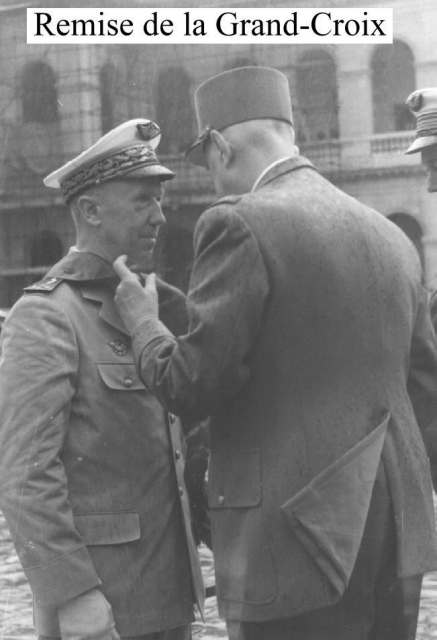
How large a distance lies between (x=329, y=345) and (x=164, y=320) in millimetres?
805

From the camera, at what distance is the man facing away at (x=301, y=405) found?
9.00 ft

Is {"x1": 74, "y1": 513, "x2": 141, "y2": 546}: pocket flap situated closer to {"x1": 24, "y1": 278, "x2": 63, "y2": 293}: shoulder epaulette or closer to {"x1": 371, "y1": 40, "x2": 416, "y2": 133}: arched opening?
{"x1": 24, "y1": 278, "x2": 63, "y2": 293}: shoulder epaulette

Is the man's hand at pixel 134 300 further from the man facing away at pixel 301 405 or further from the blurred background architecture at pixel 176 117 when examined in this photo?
the blurred background architecture at pixel 176 117

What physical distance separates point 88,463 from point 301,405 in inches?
24.8

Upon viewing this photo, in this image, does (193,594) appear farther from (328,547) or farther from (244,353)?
(244,353)

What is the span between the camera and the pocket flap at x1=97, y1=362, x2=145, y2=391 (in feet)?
10.3

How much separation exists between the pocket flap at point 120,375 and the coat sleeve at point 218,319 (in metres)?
0.35

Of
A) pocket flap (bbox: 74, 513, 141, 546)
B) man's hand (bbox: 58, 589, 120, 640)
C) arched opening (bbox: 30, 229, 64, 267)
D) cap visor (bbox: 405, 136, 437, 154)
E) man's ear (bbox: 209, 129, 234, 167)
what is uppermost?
arched opening (bbox: 30, 229, 64, 267)

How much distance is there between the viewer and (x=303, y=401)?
2.79 meters

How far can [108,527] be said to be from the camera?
3.08m

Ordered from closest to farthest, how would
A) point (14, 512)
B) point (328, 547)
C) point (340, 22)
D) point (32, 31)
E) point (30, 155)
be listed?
point (328, 547) < point (14, 512) < point (32, 31) < point (340, 22) < point (30, 155)

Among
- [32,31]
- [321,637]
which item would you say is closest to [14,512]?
[321,637]

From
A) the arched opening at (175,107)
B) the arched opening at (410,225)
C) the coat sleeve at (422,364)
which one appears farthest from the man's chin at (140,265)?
the arched opening at (175,107)
